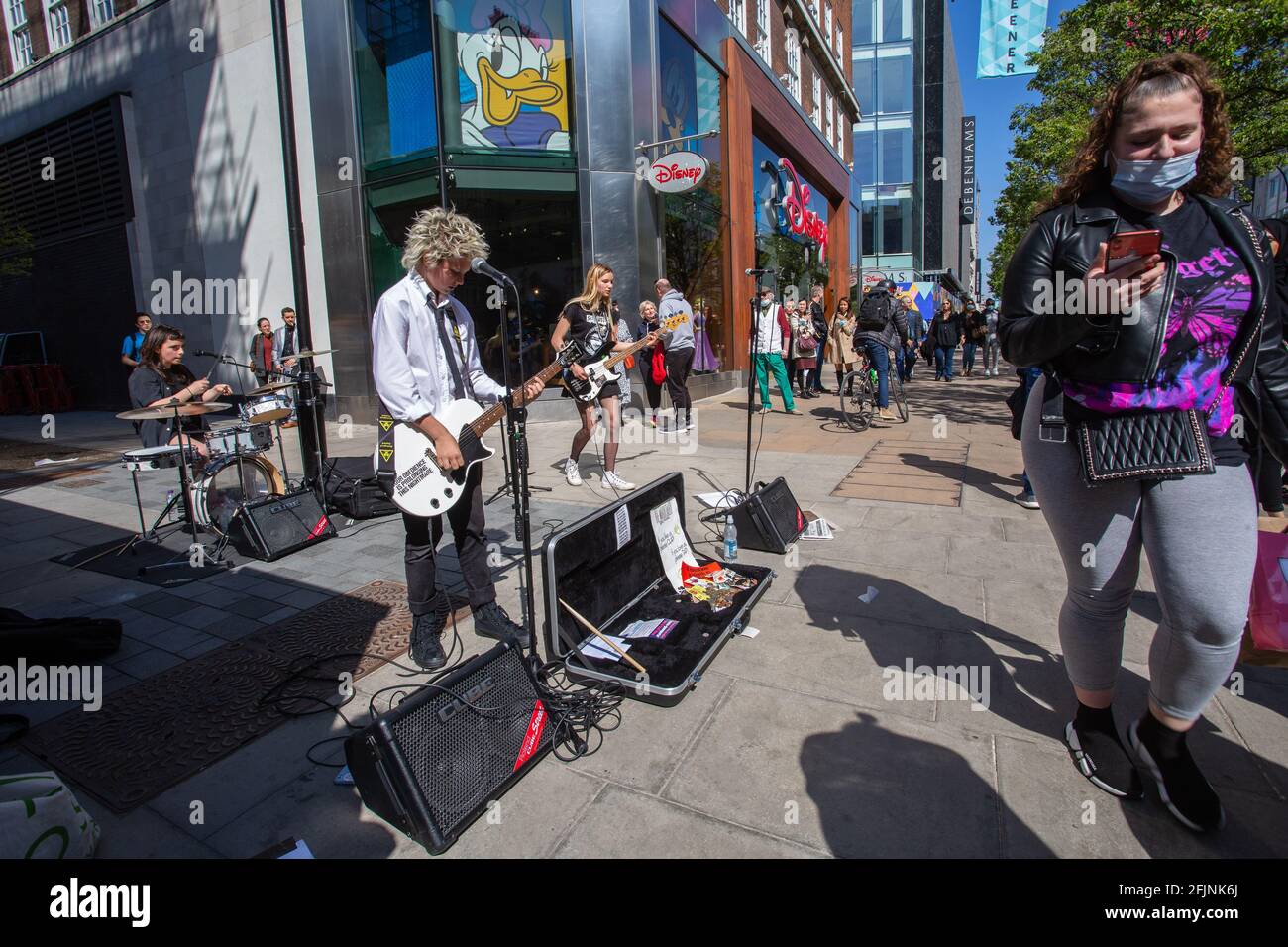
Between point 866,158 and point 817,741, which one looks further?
point 866,158

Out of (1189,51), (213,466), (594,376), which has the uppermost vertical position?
(1189,51)

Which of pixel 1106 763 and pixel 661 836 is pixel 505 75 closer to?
pixel 661 836

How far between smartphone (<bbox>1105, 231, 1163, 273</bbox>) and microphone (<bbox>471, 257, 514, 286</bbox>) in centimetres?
196

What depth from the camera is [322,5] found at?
11.6 m

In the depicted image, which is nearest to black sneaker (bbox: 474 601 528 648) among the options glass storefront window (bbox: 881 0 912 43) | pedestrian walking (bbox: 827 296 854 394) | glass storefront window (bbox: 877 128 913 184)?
pedestrian walking (bbox: 827 296 854 394)

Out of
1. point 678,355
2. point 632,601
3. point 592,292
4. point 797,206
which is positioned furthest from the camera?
point 797,206

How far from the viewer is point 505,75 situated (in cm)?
1123

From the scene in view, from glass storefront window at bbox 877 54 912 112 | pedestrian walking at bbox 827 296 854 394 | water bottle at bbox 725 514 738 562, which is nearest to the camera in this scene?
water bottle at bbox 725 514 738 562

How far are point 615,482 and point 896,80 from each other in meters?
49.8

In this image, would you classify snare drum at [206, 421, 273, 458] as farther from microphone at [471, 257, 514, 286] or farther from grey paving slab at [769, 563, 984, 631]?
grey paving slab at [769, 563, 984, 631]

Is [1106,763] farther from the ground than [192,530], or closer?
closer

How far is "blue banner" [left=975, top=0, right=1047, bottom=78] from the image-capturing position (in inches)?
666

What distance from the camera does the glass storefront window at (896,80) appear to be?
45.4 metres

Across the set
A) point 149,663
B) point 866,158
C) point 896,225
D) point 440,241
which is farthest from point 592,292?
point 896,225
